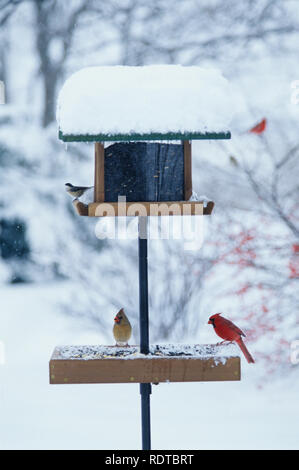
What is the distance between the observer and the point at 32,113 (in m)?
5.46

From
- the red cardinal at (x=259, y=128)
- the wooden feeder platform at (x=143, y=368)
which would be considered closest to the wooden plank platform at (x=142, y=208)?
the wooden feeder platform at (x=143, y=368)

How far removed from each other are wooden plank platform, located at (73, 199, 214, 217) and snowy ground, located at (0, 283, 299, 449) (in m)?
2.23

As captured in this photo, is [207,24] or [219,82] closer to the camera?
[219,82]

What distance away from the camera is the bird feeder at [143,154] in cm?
229

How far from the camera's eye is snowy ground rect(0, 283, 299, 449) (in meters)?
4.29

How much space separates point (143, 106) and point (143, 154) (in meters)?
0.26

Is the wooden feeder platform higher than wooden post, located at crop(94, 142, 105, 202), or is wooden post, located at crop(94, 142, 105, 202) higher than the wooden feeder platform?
wooden post, located at crop(94, 142, 105, 202)

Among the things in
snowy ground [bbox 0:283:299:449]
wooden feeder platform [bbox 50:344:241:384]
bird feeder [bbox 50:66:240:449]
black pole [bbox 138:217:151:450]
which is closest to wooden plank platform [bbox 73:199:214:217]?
bird feeder [bbox 50:66:240:449]

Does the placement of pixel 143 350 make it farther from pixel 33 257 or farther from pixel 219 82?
pixel 33 257

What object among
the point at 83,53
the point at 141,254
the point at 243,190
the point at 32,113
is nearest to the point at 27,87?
the point at 32,113

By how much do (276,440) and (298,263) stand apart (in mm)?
1314

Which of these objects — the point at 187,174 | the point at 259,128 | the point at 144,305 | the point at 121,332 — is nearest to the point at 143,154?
the point at 187,174

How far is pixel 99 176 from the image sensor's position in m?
2.45

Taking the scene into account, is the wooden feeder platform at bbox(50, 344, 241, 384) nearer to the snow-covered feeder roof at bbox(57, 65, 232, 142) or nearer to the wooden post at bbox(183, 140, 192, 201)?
the wooden post at bbox(183, 140, 192, 201)
